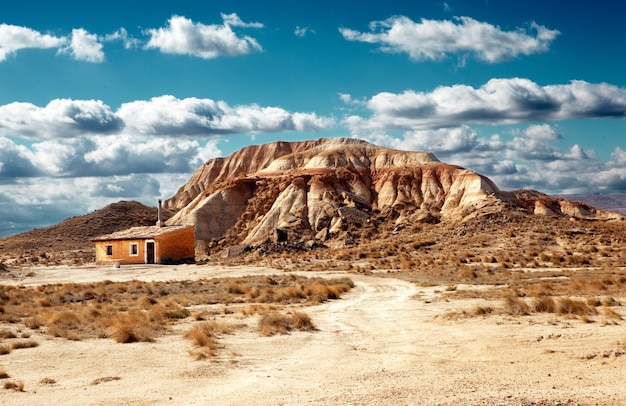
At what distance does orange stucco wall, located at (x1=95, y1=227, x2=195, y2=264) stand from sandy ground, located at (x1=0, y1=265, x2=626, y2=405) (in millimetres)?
37003

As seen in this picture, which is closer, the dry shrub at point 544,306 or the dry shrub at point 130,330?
the dry shrub at point 130,330

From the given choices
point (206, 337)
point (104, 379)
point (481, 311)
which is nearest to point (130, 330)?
point (206, 337)

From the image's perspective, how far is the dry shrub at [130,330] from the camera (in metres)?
17.2

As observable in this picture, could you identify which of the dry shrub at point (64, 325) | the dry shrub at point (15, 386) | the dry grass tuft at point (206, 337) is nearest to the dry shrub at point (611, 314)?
the dry grass tuft at point (206, 337)

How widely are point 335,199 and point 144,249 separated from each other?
75.1 ft

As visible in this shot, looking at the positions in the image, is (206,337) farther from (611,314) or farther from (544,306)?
(611,314)

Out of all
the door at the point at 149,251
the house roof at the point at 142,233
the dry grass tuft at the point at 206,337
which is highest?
the house roof at the point at 142,233

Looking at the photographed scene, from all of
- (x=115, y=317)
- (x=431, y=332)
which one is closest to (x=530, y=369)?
(x=431, y=332)

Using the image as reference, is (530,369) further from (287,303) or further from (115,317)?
(287,303)

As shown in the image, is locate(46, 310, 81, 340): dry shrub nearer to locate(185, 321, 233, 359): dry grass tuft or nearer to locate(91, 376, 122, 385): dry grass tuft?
locate(185, 321, 233, 359): dry grass tuft

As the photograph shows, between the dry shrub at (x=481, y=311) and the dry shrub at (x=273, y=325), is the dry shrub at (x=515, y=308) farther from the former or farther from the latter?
the dry shrub at (x=273, y=325)

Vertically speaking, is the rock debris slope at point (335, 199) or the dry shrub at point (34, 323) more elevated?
the rock debris slope at point (335, 199)

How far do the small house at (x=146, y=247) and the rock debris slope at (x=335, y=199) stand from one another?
18.3ft

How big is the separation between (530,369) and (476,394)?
2304 mm
